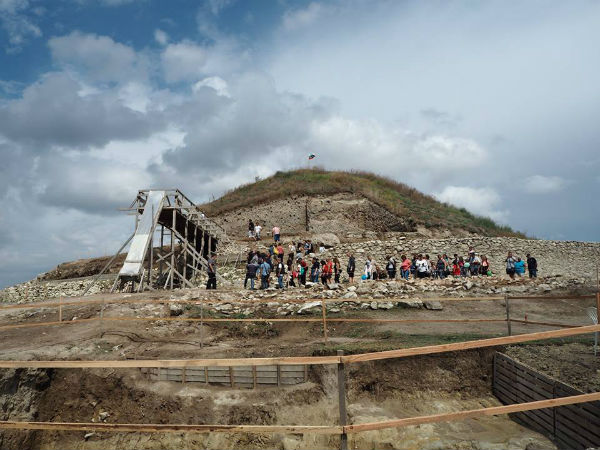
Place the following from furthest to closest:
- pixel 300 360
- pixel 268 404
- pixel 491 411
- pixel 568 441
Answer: pixel 268 404 → pixel 568 441 → pixel 491 411 → pixel 300 360

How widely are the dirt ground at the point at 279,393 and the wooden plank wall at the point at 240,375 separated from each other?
6.5 inches

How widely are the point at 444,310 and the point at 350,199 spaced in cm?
2002

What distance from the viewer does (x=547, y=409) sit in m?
6.48

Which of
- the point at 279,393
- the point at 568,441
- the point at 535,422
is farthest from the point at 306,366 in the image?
the point at 568,441

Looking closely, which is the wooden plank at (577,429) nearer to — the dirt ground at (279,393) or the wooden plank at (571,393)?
the wooden plank at (571,393)

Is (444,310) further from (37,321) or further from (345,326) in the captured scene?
(37,321)

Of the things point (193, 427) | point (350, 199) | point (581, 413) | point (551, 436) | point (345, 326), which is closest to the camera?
point (193, 427)

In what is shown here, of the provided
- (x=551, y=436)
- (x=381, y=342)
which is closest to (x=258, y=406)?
(x=381, y=342)

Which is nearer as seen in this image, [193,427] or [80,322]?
[193,427]

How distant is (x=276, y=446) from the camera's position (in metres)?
6.73

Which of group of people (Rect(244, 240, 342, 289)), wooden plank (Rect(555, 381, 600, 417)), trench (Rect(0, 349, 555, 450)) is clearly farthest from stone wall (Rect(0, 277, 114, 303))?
wooden plank (Rect(555, 381, 600, 417))

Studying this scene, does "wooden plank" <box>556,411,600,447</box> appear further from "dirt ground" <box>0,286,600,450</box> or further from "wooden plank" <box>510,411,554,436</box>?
"dirt ground" <box>0,286,600,450</box>

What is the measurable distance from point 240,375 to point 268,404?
36.8 inches

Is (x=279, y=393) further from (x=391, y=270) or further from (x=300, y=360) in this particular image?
(x=391, y=270)
